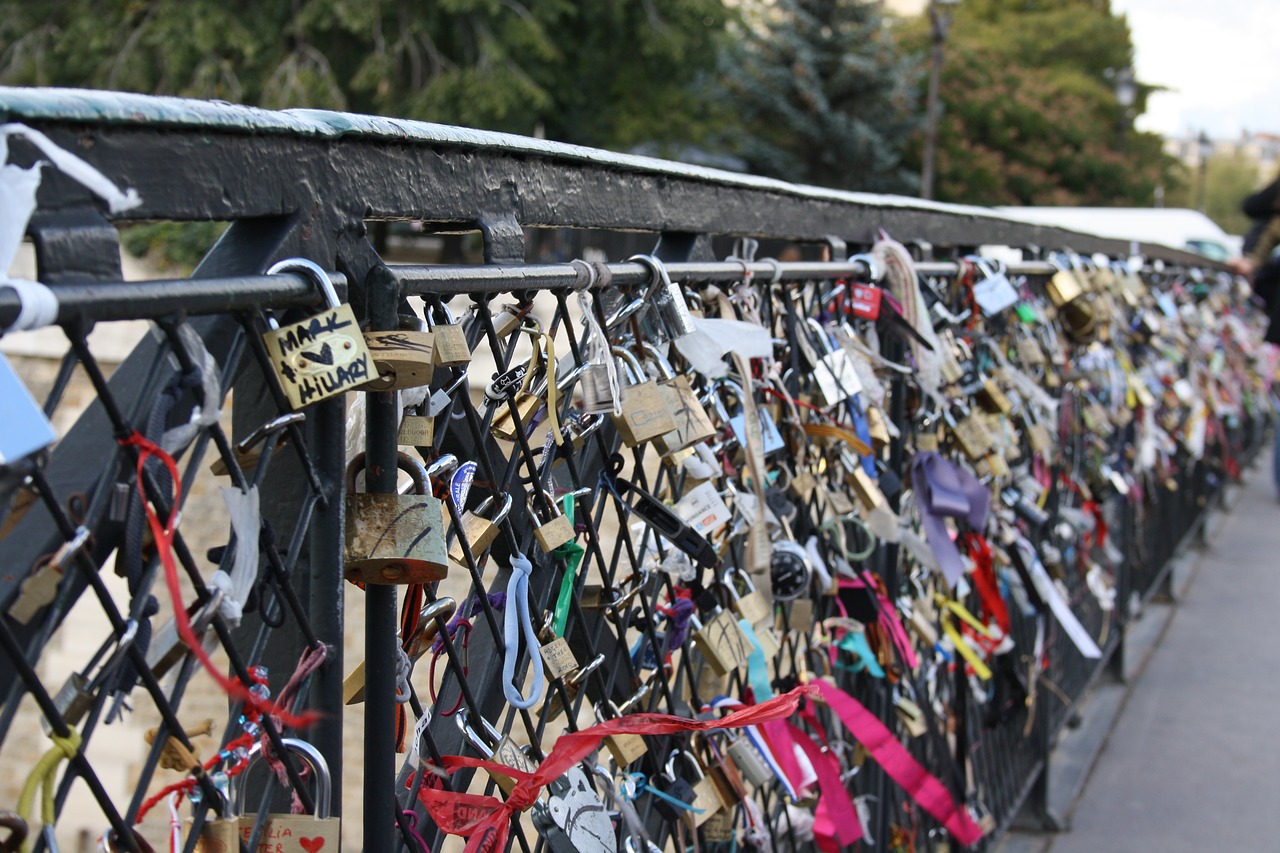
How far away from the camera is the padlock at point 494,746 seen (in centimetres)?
119

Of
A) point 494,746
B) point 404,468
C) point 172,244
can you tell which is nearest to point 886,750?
point 494,746

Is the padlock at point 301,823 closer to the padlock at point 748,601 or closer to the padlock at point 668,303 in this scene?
the padlock at point 668,303

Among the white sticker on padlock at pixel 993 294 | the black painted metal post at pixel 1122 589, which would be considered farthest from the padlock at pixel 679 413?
the black painted metal post at pixel 1122 589

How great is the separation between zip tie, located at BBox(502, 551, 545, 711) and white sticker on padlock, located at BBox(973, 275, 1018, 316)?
67.8 inches

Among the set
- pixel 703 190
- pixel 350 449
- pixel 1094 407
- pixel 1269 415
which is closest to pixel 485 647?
pixel 350 449

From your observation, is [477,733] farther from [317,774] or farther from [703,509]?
[703,509]

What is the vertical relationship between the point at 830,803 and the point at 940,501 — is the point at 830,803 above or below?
below

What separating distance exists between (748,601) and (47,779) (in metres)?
0.98

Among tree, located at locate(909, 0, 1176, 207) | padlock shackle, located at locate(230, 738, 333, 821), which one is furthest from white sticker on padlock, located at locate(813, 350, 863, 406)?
tree, located at locate(909, 0, 1176, 207)

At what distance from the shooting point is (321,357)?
910 mm

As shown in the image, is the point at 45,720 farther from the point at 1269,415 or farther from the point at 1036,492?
the point at 1269,415

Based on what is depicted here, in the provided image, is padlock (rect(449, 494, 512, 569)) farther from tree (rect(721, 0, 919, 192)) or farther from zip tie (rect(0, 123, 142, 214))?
tree (rect(721, 0, 919, 192))

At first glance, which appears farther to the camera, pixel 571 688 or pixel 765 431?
pixel 765 431

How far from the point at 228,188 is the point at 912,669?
1752 mm
